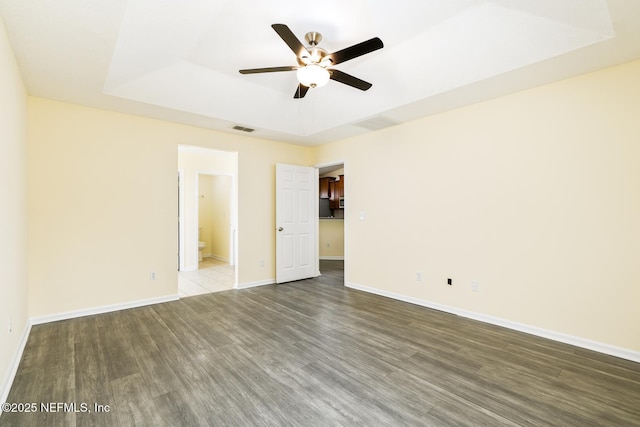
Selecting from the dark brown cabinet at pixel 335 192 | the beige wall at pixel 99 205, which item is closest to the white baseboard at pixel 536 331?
the beige wall at pixel 99 205

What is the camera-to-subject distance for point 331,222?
25.8ft

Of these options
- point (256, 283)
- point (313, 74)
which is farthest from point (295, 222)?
point (313, 74)

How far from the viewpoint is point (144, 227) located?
3.93 metres

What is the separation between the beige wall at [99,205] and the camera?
3.28 metres

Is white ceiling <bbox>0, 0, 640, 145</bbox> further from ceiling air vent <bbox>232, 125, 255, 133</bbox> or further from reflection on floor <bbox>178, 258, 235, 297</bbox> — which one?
reflection on floor <bbox>178, 258, 235, 297</bbox>

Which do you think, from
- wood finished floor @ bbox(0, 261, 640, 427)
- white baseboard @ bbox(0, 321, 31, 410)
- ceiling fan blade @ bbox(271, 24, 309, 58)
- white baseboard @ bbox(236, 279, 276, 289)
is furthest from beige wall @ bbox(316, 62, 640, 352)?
white baseboard @ bbox(0, 321, 31, 410)

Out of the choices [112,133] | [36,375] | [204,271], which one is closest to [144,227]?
[112,133]

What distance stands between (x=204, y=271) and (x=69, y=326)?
303 cm

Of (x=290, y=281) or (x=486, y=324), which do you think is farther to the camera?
(x=290, y=281)

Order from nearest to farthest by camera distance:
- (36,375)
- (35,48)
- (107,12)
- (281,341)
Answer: (107,12) < (36,375) < (35,48) < (281,341)

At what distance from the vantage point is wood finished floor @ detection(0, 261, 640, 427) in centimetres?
179

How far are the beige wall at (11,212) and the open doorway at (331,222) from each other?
448 centimetres

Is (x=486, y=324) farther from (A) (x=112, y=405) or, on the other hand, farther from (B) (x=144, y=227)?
(B) (x=144, y=227)

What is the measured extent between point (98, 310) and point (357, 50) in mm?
4109
